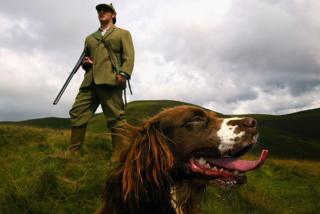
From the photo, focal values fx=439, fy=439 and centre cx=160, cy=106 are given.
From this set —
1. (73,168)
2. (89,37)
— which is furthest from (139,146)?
(89,37)

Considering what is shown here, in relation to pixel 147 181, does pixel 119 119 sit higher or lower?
higher

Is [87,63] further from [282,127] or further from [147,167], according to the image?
[282,127]

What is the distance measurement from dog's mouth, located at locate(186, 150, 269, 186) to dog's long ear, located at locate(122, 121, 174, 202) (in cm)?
26

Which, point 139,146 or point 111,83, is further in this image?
point 111,83

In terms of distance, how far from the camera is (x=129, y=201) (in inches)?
158

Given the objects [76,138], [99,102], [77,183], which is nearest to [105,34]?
[99,102]

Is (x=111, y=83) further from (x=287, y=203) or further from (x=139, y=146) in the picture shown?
(x=287, y=203)

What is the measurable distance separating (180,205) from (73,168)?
3035 millimetres

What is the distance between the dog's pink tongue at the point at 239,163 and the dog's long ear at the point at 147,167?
1.54 ft

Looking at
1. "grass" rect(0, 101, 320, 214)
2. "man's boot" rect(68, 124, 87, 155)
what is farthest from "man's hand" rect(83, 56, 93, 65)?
"grass" rect(0, 101, 320, 214)

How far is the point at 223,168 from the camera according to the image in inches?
165

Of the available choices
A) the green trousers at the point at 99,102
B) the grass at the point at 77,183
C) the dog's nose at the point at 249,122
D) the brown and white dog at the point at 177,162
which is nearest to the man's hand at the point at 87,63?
the green trousers at the point at 99,102

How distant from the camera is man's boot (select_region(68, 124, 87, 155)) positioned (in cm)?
798

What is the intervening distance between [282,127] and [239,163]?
96319mm
